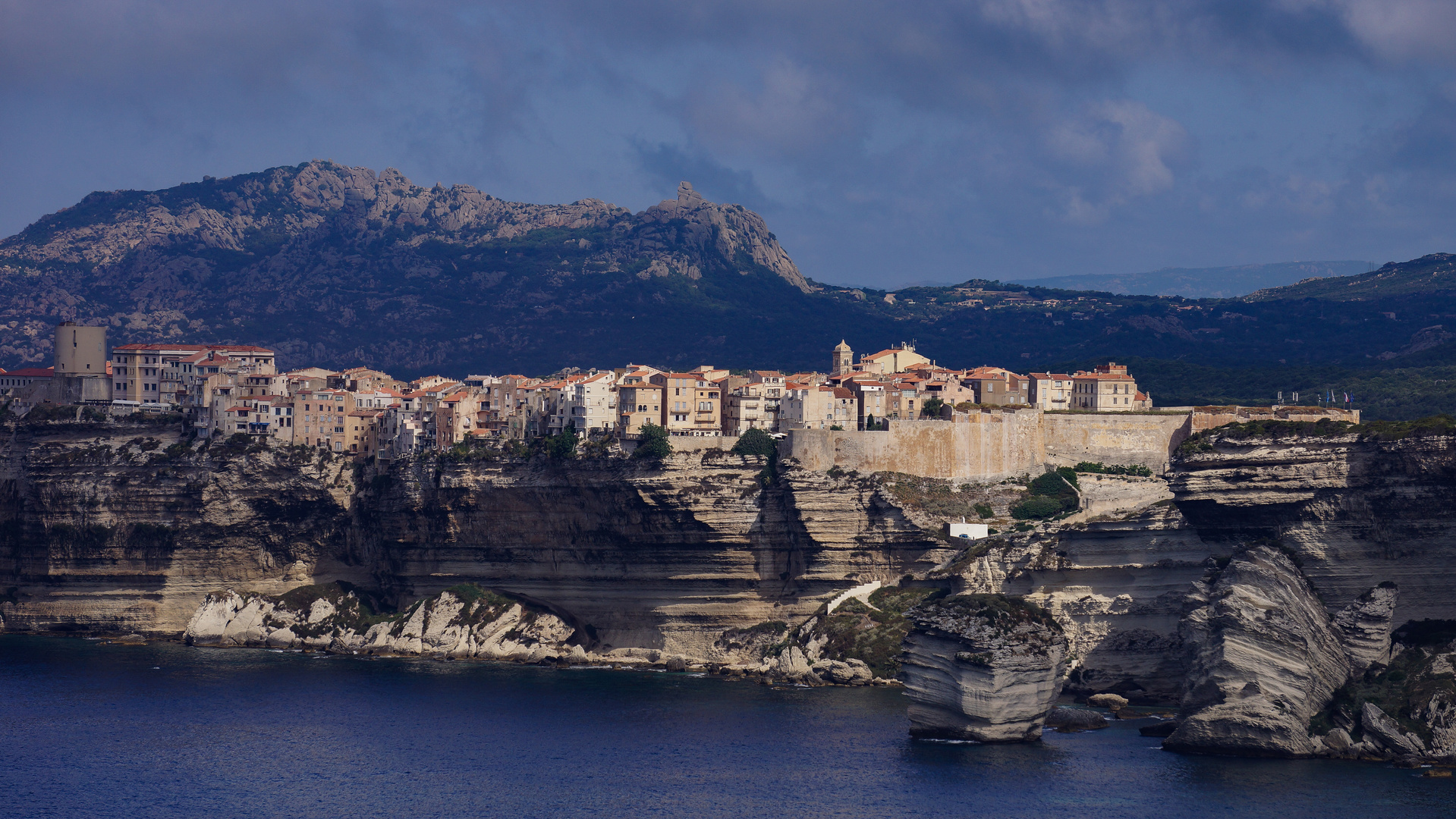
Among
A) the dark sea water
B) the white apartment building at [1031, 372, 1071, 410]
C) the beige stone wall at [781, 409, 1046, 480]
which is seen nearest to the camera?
the dark sea water

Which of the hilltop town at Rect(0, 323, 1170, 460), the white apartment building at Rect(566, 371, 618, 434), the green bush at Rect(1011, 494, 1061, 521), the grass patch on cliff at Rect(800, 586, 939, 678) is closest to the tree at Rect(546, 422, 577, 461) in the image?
the hilltop town at Rect(0, 323, 1170, 460)

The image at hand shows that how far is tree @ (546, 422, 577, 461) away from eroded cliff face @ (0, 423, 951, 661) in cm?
89

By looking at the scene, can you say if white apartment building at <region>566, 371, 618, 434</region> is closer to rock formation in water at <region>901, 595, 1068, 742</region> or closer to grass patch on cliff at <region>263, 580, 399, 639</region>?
grass patch on cliff at <region>263, 580, 399, 639</region>

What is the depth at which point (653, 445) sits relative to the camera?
75.4m

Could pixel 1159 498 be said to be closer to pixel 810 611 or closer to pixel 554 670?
pixel 810 611

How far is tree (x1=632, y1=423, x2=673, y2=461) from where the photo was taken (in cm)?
7500

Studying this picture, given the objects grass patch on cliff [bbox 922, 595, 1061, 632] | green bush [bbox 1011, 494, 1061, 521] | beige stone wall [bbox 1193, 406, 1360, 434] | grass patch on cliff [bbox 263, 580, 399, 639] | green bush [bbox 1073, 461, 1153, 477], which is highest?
beige stone wall [bbox 1193, 406, 1360, 434]

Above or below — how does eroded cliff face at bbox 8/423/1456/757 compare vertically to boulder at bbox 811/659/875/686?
above

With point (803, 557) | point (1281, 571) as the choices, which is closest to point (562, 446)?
point (803, 557)

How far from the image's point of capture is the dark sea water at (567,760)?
47.4 metres

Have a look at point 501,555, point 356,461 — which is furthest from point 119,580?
point 501,555

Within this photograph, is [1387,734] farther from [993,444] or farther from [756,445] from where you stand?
[756,445]

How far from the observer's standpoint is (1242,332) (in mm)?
186875

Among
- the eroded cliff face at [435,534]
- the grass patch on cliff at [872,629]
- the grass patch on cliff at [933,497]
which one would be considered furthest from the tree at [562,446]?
the grass patch on cliff at [872,629]
